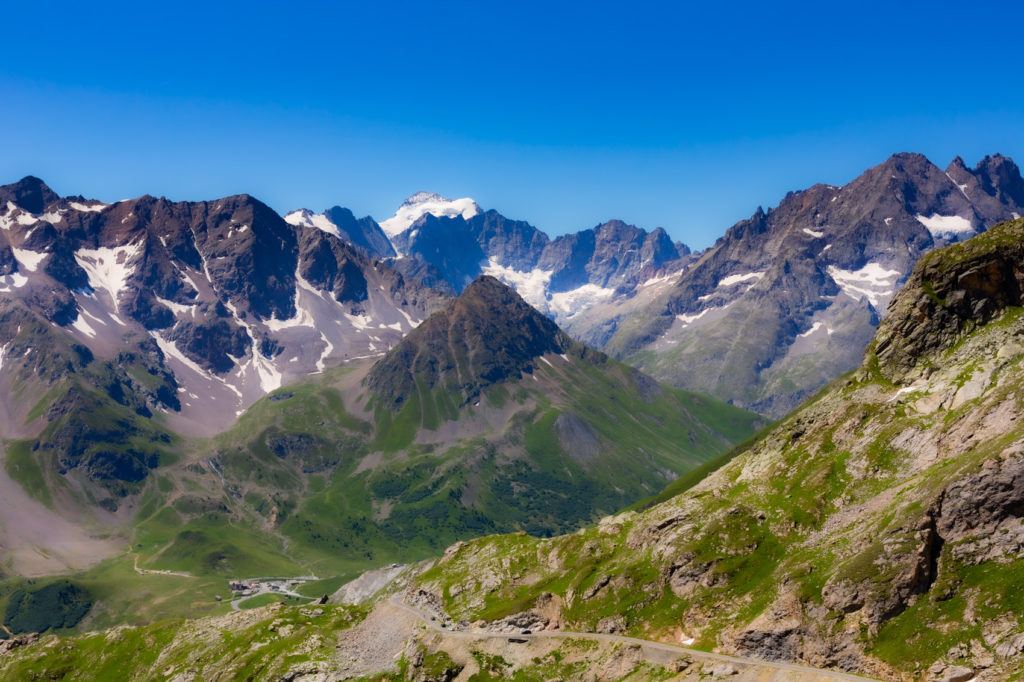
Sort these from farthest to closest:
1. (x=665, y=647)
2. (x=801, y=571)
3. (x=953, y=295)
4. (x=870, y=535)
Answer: (x=953, y=295), (x=665, y=647), (x=801, y=571), (x=870, y=535)

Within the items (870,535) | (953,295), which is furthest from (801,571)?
(953,295)

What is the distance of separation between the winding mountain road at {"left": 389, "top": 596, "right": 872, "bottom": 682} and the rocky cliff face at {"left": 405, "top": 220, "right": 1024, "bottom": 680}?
2121 millimetres

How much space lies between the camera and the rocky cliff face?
93.8 metres

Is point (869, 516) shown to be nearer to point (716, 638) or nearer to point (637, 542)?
point (716, 638)

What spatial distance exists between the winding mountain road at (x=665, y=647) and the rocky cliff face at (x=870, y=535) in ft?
6.96

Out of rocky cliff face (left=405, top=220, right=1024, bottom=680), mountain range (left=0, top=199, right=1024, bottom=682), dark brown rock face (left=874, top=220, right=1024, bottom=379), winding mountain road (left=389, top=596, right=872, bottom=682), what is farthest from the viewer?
dark brown rock face (left=874, top=220, right=1024, bottom=379)

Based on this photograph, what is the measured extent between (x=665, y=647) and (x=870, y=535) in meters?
32.5

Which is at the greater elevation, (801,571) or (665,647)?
(801,571)

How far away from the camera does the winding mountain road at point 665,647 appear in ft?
309

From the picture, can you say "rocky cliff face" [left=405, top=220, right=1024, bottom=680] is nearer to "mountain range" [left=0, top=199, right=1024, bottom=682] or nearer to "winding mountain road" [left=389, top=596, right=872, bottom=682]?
"mountain range" [left=0, top=199, right=1024, bottom=682]

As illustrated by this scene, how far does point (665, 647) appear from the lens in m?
112

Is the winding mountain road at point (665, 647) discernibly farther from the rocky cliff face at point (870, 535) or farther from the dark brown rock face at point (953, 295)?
the dark brown rock face at point (953, 295)

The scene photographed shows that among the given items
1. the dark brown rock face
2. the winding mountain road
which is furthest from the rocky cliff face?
the winding mountain road

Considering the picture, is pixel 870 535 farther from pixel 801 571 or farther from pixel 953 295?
pixel 953 295
